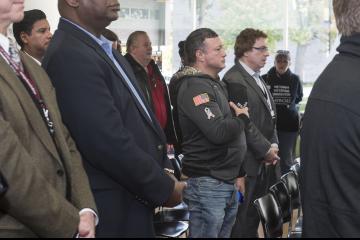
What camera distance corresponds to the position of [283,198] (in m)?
3.05

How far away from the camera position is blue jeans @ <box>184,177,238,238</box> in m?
3.17

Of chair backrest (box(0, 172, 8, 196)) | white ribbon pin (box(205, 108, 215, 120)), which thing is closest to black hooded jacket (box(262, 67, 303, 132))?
white ribbon pin (box(205, 108, 215, 120))

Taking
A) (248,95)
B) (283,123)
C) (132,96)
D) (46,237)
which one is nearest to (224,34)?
(283,123)

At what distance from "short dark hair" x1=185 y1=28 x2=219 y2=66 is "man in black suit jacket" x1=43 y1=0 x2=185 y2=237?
1.27 meters

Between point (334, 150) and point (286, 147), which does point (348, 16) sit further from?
point (286, 147)

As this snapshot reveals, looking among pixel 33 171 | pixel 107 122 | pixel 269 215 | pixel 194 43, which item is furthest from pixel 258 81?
pixel 33 171

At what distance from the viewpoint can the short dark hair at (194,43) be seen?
10.9ft

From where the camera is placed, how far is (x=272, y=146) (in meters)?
3.80

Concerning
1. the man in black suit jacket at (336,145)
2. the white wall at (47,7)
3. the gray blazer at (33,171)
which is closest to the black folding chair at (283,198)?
the man in black suit jacket at (336,145)

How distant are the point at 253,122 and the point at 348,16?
7.35 ft

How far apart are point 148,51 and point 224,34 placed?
3.94 metres

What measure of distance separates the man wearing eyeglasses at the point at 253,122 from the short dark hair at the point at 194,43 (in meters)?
0.39

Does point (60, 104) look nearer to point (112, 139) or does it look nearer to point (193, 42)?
point (112, 139)

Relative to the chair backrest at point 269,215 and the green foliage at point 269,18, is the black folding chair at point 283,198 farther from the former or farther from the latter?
the green foliage at point 269,18
